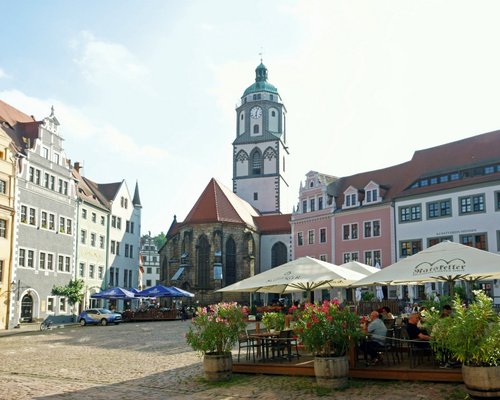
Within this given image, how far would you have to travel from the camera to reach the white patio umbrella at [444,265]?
Result: 12.2 meters

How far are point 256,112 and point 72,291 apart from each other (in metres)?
38.0

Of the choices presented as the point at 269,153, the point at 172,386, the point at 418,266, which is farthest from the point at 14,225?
the point at 269,153

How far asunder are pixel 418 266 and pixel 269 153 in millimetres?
59694

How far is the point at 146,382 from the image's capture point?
13.4 metres

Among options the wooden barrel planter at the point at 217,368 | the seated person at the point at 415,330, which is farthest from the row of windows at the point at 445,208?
the wooden barrel planter at the point at 217,368

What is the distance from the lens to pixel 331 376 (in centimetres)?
1143

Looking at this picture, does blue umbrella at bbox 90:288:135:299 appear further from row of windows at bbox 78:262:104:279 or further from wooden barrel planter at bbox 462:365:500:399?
wooden barrel planter at bbox 462:365:500:399

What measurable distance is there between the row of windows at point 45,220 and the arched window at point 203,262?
16.4 m

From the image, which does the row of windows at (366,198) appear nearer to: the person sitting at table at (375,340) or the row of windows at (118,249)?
the row of windows at (118,249)

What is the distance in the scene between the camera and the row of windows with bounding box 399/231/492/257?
37969mm

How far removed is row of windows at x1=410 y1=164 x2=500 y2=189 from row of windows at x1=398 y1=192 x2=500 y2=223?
163 cm

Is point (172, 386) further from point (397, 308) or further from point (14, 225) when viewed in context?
point (14, 225)

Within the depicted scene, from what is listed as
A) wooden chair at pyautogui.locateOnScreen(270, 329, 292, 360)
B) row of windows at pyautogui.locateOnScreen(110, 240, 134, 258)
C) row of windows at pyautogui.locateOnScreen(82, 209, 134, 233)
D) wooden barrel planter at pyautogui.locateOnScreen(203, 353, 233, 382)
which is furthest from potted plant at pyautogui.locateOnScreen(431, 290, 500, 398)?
row of windows at pyautogui.locateOnScreen(110, 240, 134, 258)

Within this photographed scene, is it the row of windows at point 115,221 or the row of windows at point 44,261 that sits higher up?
the row of windows at point 115,221
